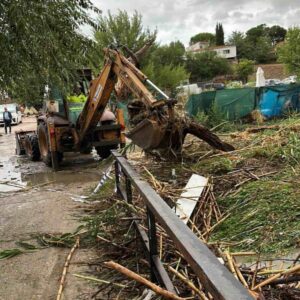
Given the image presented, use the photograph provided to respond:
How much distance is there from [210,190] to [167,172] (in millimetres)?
2051

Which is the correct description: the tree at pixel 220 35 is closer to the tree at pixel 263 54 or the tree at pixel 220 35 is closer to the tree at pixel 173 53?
the tree at pixel 263 54

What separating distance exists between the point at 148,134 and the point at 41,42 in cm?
325

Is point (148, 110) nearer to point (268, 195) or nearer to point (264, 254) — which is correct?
point (268, 195)

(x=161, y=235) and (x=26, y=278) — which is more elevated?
(x=161, y=235)

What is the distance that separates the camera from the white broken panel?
223 inches

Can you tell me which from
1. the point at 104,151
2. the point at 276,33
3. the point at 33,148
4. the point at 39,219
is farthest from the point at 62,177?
the point at 276,33

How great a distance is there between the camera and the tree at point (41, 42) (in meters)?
4.80

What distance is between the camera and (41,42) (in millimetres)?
5184

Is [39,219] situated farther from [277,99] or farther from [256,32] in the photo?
[256,32]

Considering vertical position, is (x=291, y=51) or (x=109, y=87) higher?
(x=291, y=51)

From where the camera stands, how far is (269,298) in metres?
2.80

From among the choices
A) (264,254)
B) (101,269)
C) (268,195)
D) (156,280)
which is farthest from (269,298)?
(268,195)

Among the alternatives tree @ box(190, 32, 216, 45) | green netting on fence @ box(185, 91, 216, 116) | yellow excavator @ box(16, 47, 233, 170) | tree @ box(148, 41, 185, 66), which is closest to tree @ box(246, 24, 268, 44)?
tree @ box(190, 32, 216, 45)

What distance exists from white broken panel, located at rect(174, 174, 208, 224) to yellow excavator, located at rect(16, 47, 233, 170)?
160cm
